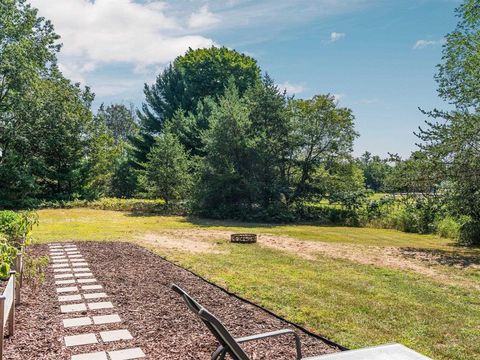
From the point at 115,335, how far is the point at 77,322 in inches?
26.1

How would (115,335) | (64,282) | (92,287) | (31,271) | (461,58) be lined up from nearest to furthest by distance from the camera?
(115,335) < (31,271) < (92,287) < (64,282) < (461,58)

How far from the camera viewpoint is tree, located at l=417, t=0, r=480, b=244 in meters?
11.4

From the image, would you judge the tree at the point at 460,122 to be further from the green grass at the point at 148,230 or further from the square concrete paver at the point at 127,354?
the square concrete paver at the point at 127,354

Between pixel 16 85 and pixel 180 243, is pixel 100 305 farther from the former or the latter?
pixel 16 85

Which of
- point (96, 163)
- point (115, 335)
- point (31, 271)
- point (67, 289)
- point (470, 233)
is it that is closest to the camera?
point (115, 335)

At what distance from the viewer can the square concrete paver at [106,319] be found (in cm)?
438

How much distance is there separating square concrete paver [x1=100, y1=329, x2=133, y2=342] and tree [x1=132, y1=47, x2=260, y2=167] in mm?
28654

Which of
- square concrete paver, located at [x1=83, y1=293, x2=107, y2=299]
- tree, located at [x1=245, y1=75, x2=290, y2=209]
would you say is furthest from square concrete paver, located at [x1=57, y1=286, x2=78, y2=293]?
tree, located at [x1=245, y1=75, x2=290, y2=209]

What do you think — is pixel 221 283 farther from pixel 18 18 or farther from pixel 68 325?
pixel 18 18

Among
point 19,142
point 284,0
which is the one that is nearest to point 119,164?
point 19,142

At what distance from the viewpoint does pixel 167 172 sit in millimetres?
21422

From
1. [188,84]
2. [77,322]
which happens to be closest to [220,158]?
[77,322]

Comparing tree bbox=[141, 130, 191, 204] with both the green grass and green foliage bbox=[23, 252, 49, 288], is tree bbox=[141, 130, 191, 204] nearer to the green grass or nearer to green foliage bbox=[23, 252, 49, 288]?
the green grass

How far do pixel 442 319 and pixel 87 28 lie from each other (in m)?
14.8
